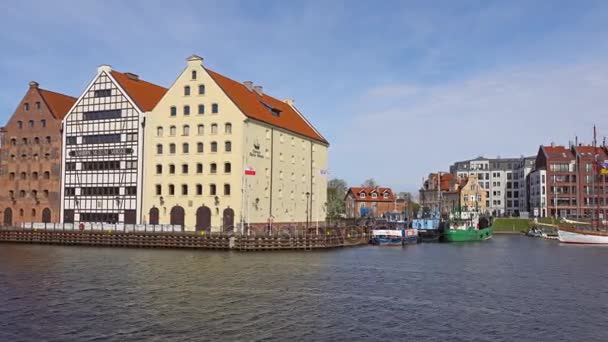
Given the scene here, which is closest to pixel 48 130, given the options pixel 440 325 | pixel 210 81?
pixel 210 81

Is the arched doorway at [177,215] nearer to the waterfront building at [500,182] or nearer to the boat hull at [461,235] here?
the boat hull at [461,235]

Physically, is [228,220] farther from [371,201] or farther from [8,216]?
[371,201]

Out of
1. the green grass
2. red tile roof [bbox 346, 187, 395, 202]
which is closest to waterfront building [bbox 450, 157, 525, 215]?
red tile roof [bbox 346, 187, 395, 202]

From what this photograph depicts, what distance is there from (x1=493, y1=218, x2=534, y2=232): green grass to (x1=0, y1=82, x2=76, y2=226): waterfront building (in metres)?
92.4

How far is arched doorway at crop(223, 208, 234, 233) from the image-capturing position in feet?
238

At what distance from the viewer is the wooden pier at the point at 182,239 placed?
215 ft

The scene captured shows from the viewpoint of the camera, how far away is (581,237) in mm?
92875

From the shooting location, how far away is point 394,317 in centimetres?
3025

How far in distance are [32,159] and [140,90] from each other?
19.5 meters

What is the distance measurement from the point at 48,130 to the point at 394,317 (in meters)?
71.5

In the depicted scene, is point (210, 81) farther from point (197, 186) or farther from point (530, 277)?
point (530, 277)

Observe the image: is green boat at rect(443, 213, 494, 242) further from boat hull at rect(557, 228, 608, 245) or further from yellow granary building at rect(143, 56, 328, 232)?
yellow granary building at rect(143, 56, 328, 232)

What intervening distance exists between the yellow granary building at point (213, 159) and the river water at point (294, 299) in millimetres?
17057

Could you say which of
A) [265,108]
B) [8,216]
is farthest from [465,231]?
[8,216]
